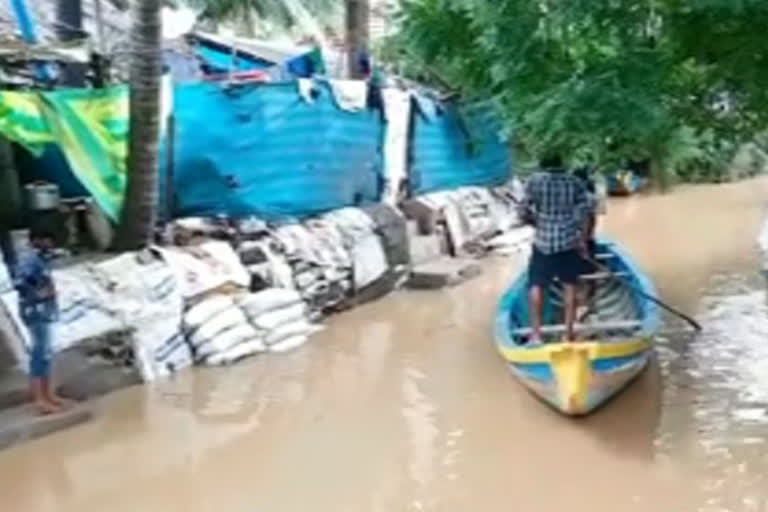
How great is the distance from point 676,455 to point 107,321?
13.9ft

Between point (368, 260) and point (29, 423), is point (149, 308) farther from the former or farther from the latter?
point (368, 260)

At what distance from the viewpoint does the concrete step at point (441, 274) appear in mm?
13102

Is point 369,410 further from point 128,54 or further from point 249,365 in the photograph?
point 128,54

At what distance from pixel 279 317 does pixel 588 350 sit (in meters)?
3.63

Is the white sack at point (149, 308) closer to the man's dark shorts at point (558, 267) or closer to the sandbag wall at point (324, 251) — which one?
the sandbag wall at point (324, 251)

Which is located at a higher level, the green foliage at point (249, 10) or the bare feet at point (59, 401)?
the green foliage at point (249, 10)

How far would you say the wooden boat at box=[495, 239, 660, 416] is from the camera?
735 cm

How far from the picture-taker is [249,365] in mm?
9289

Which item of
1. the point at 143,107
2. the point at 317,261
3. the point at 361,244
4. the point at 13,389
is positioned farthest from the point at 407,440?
the point at 361,244

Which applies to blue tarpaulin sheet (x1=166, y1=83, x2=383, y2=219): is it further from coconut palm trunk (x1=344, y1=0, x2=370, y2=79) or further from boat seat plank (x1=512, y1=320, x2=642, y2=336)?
boat seat plank (x1=512, y1=320, x2=642, y2=336)

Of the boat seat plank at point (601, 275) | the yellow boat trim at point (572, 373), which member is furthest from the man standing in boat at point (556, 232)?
the yellow boat trim at point (572, 373)

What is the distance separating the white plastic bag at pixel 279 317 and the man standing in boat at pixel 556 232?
2557mm

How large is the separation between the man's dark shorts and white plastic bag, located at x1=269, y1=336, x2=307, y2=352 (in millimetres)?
2523

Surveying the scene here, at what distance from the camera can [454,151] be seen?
1617cm
